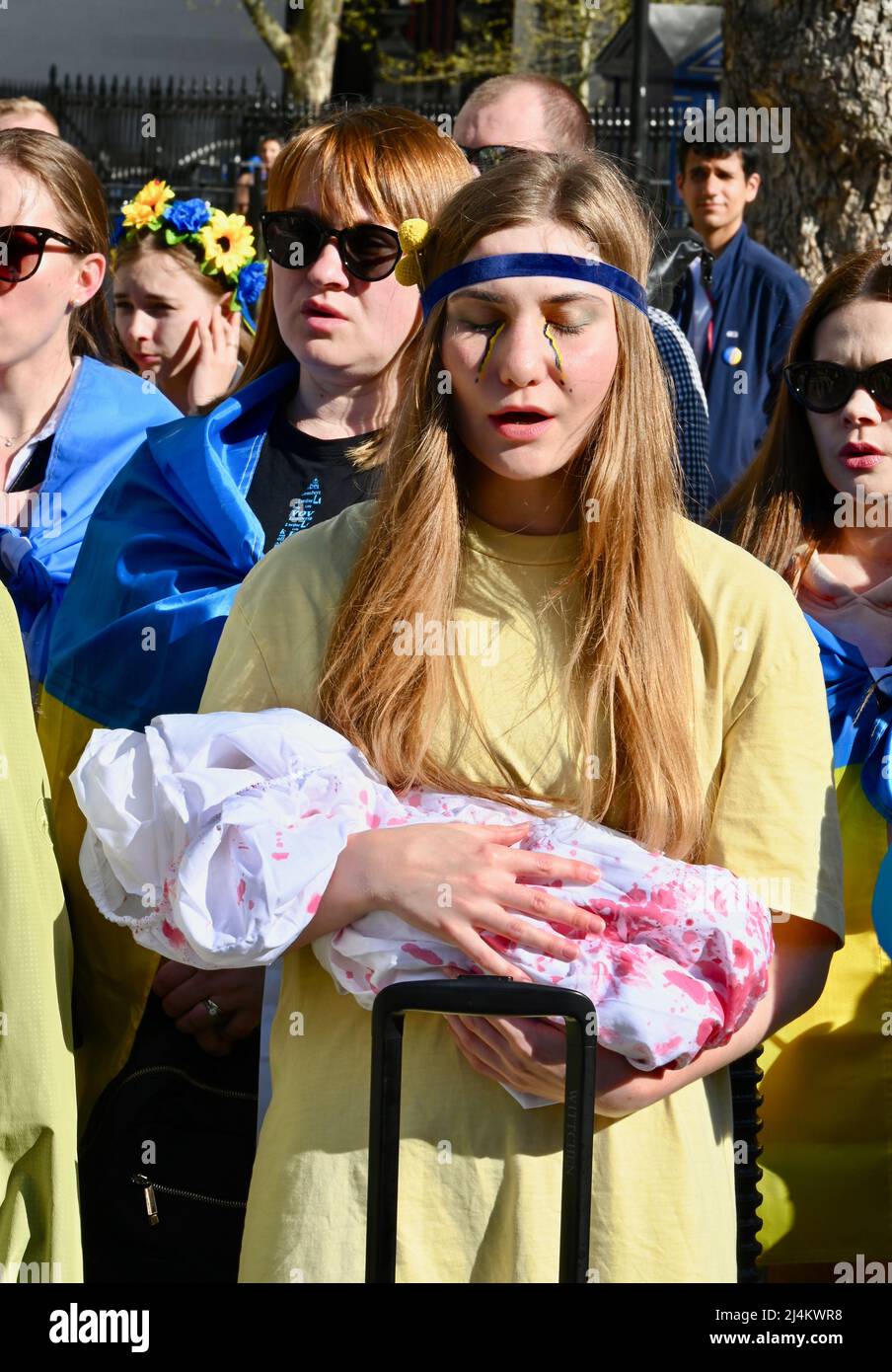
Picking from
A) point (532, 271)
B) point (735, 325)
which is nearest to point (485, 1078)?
point (532, 271)

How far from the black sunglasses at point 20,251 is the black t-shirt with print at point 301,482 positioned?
698 mm

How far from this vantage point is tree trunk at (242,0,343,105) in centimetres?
1903

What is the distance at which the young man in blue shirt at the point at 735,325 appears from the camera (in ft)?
16.7

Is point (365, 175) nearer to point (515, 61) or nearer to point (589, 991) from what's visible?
point (589, 991)

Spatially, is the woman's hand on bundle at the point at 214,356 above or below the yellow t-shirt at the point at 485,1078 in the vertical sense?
above

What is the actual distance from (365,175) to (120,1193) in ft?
6.21

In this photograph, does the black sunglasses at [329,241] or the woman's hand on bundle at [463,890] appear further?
the black sunglasses at [329,241]

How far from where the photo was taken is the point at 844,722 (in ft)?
9.29

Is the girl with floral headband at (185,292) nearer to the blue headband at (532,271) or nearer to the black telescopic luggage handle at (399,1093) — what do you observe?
the blue headband at (532,271)

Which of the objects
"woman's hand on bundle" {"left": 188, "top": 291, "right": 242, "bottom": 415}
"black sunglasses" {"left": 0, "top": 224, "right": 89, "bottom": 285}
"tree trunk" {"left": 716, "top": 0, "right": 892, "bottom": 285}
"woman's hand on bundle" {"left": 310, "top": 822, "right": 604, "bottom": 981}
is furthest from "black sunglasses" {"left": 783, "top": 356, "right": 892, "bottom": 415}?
"tree trunk" {"left": 716, "top": 0, "right": 892, "bottom": 285}

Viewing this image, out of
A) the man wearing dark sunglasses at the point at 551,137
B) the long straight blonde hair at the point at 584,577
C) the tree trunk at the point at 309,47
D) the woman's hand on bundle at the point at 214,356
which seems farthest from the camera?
the tree trunk at the point at 309,47

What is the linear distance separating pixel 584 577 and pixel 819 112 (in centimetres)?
602

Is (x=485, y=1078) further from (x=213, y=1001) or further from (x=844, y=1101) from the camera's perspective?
(x=844, y=1101)

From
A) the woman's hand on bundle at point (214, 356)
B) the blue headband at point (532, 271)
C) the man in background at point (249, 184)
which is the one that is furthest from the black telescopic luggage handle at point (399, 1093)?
the man in background at point (249, 184)
